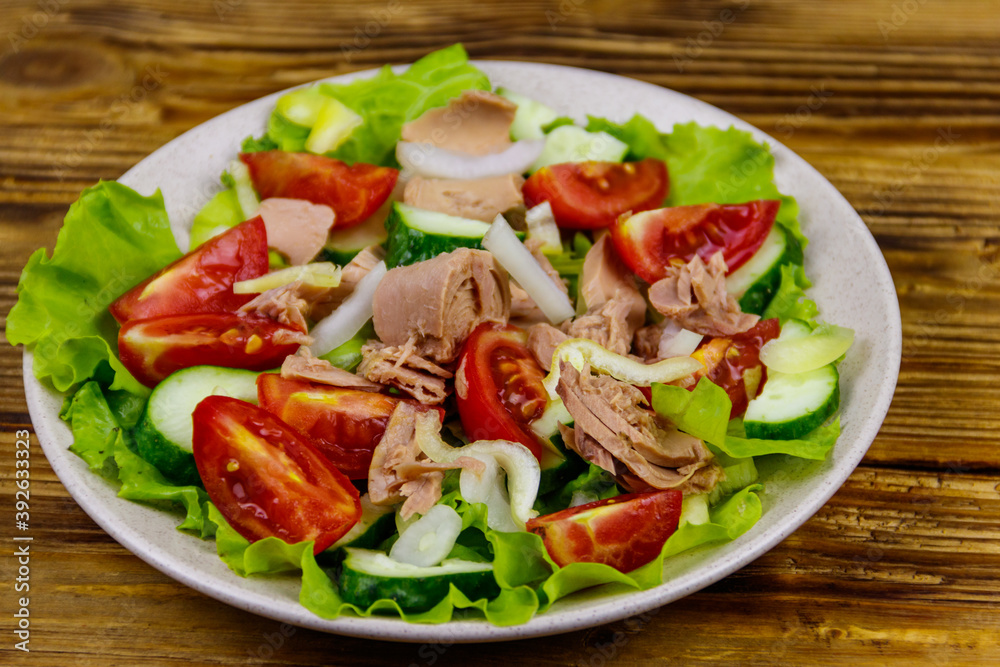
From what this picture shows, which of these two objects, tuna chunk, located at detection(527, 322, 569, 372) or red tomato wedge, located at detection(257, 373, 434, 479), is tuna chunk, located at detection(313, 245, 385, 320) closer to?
red tomato wedge, located at detection(257, 373, 434, 479)

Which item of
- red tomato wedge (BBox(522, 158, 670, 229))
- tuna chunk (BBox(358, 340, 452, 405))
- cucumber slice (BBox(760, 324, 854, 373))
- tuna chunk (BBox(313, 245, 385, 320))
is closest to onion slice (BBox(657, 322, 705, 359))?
cucumber slice (BBox(760, 324, 854, 373))

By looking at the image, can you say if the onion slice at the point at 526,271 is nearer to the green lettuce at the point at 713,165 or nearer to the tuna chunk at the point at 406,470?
the tuna chunk at the point at 406,470

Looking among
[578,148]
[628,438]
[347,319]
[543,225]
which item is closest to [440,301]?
[347,319]

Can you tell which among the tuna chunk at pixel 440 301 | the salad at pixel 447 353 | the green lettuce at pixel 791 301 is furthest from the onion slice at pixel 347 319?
the green lettuce at pixel 791 301

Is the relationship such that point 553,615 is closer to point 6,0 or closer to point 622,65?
point 622,65

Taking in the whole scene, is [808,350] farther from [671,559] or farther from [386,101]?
[386,101]

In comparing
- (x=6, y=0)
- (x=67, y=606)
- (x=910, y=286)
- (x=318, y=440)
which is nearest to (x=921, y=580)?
(x=910, y=286)
